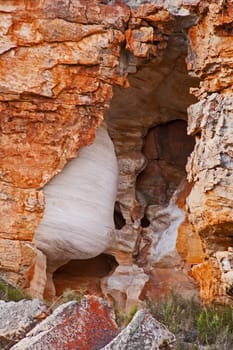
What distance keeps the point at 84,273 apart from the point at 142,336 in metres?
5.22

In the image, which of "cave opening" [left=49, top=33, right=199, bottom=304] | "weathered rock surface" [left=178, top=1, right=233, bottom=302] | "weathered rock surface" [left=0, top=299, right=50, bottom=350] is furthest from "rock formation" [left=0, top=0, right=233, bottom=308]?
"weathered rock surface" [left=0, top=299, right=50, bottom=350]

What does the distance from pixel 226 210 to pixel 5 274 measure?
112 inches

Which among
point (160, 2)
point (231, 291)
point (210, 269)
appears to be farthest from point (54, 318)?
point (160, 2)

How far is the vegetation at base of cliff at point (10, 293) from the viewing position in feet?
24.4

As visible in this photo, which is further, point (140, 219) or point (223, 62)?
point (140, 219)

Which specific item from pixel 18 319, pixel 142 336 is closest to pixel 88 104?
pixel 18 319

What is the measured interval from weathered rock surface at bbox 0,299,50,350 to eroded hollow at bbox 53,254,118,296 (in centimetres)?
395

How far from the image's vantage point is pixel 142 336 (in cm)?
480

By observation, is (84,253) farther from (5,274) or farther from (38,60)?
(38,60)

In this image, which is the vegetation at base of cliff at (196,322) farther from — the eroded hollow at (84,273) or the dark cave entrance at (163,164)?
the dark cave entrance at (163,164)

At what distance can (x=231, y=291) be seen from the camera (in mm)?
7363

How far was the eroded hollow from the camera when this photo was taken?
9.69m

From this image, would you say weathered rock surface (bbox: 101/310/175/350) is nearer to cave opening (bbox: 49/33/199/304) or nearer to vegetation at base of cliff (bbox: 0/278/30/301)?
vegetation at base of cliff (bbox: 0/278/30/301)

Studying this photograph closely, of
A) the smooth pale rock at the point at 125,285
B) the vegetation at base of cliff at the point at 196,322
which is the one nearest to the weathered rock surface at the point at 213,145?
the vegetation at base of cliff at the point at 196,322
